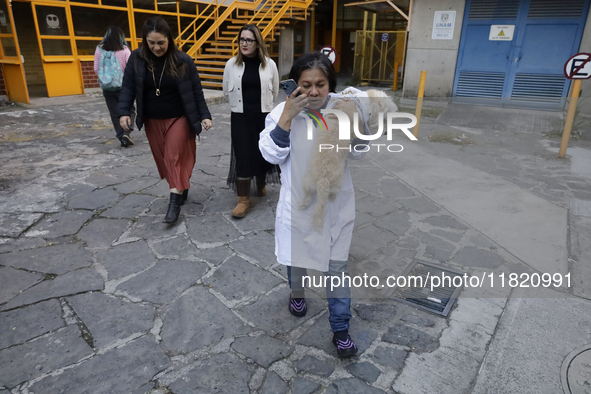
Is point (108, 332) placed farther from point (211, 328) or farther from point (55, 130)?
point (55, 130)

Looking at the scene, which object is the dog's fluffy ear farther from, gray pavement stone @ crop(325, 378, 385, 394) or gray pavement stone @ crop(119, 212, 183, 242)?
gray pavement stone @ crop(119, 212, 183, 242)

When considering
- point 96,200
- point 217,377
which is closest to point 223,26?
point 96,200

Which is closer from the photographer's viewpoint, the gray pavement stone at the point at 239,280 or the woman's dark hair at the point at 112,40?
the gray pavement stone at the point at 239,280

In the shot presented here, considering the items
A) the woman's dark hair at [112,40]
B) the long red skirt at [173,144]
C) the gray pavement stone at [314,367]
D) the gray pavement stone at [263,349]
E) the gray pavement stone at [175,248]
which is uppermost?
the woman's dark hair at [112,40]

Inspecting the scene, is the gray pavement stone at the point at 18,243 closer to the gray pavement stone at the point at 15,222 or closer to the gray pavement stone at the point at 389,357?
the gray pavement stone at the point at 15,222

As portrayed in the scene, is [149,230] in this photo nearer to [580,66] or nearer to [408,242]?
[408,242]

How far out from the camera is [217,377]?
7.27 ft

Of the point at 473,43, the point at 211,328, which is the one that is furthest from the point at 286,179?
the point at 473,43

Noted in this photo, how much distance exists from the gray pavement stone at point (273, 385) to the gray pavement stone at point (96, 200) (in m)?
2.90

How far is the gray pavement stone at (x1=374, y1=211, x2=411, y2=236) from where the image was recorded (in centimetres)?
393

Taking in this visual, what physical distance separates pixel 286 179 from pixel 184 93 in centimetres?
200

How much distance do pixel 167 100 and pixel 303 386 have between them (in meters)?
2.80

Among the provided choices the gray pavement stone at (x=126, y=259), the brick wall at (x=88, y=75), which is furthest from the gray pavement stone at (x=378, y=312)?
the brick wall at (x=88, y=75)

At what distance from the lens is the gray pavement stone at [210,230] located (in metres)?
3.68
